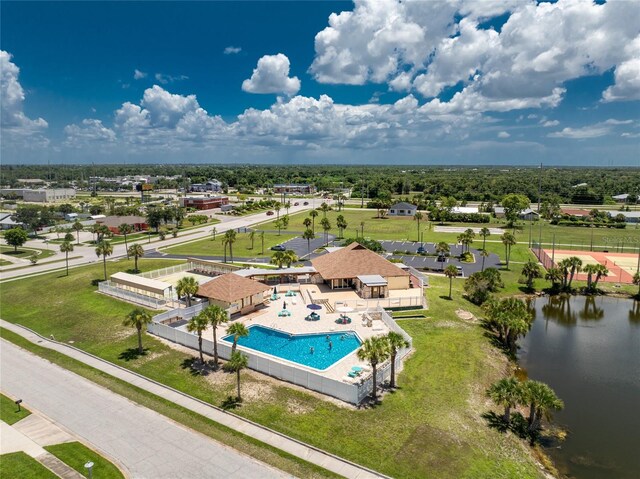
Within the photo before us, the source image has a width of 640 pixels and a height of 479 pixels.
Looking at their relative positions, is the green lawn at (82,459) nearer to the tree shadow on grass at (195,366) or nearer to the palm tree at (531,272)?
the tree shadow on grass at (195,366)

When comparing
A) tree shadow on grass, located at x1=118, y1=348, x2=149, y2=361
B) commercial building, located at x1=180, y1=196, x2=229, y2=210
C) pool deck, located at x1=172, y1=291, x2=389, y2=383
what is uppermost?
commercial building, located at x1=180, y1=196, x2=229, y2=210

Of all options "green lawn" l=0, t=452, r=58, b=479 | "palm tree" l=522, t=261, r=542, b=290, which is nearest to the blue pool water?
"green lawn" l=0, t=452, r=58, b=479

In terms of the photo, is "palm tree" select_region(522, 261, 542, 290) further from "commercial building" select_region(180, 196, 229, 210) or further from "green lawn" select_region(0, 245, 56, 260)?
"commercial building" select_region(180, 196, 229, 210)

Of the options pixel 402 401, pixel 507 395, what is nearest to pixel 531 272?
pixel 507 395

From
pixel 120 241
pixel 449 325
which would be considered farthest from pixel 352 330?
pixel 120 241

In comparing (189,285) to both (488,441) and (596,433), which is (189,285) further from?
(596,433)

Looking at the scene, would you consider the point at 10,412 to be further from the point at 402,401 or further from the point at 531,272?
the point at 531,272
